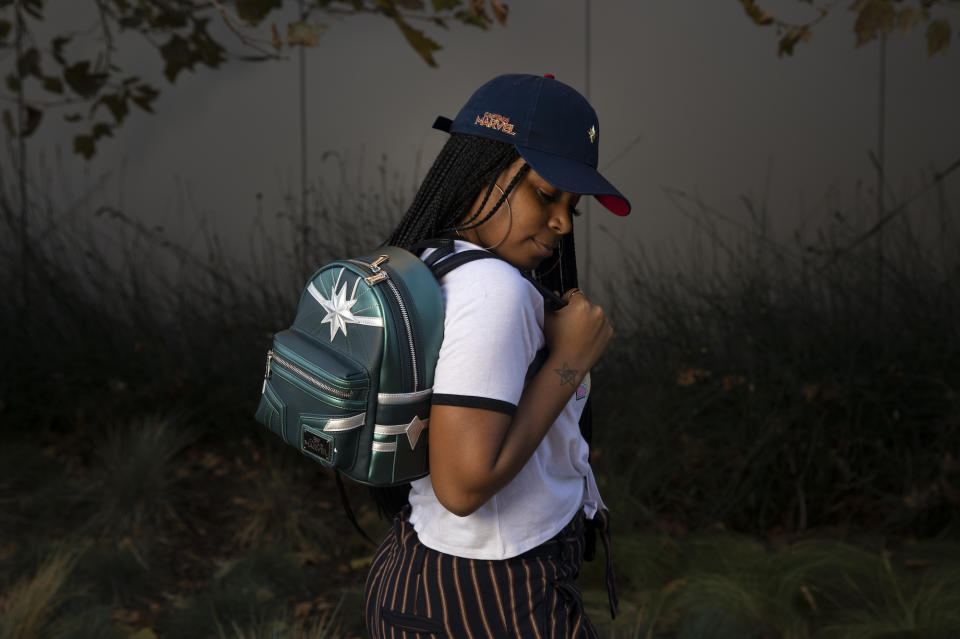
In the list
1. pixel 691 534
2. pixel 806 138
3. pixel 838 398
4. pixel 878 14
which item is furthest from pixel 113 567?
pixel 806 138

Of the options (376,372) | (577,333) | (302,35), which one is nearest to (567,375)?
(577,333)

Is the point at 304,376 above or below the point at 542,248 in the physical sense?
below

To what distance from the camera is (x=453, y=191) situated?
4.75 feet

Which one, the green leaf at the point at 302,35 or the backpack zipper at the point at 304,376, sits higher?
the green leaf at the point at 302,35

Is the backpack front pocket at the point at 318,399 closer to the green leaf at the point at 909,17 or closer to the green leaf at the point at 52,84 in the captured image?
the green leaf at the point at 909,17

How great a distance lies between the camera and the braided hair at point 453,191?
1.41 m

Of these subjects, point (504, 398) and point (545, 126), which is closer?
point (504, 398)

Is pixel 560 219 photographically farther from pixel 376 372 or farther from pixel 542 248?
pixel 376 372

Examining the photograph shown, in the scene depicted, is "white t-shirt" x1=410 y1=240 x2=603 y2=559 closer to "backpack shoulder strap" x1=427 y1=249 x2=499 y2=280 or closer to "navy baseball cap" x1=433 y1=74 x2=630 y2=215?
"backpack shoulder strap" x1=427 y1=249 x2=499 y2=280

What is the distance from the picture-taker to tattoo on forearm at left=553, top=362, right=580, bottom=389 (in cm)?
128

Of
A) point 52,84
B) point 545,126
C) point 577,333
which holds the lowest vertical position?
point 52,84

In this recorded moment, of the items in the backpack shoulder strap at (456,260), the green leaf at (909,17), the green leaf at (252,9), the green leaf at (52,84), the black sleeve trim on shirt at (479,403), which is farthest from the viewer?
the green leaf at (52,84)

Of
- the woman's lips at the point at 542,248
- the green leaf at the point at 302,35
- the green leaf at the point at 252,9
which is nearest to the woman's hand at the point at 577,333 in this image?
the woman's lips at the point at 542,248

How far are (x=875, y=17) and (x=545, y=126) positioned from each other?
2098mm
